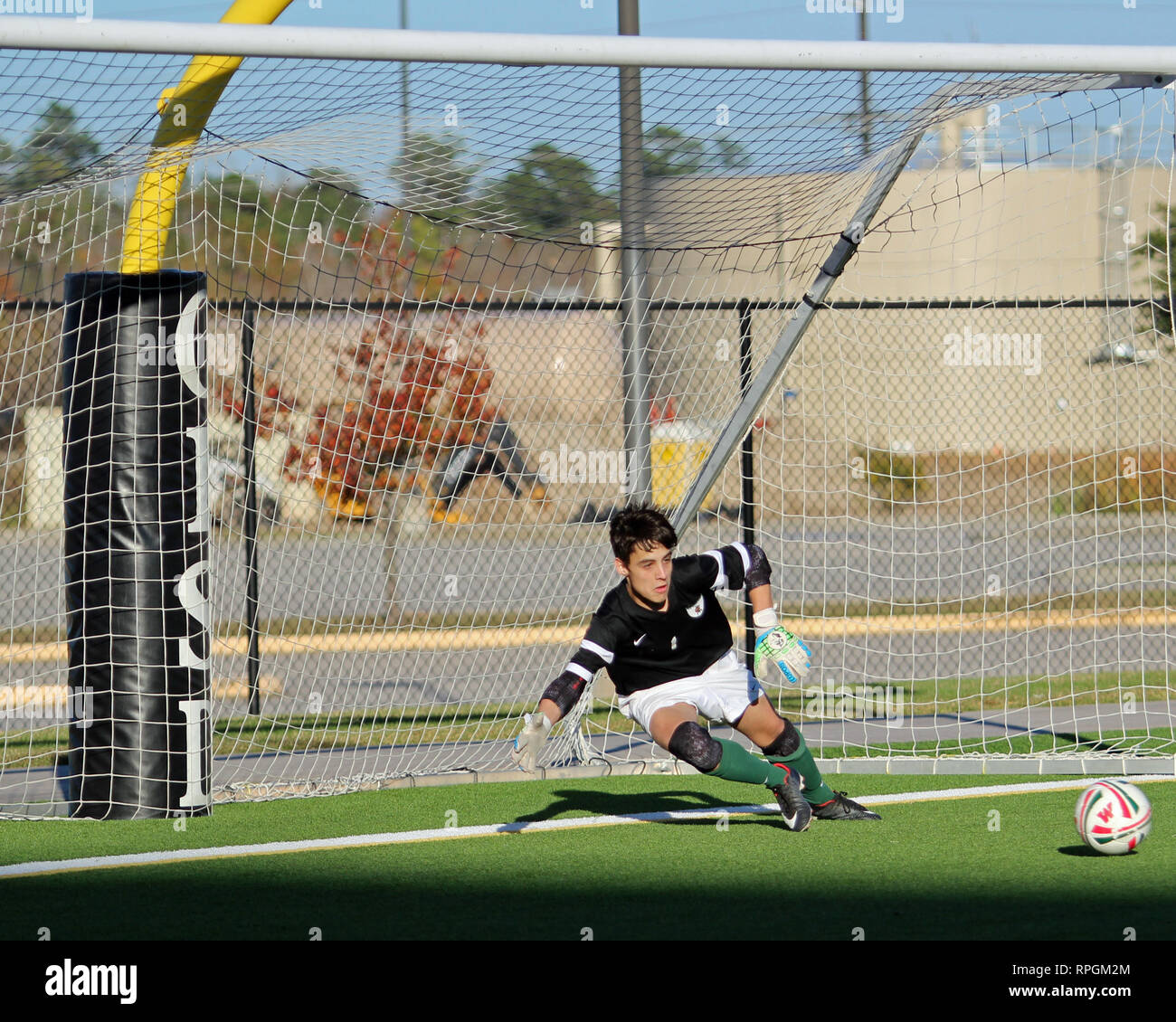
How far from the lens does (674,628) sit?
5797 millimetres

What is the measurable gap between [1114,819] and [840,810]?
50.0 inches

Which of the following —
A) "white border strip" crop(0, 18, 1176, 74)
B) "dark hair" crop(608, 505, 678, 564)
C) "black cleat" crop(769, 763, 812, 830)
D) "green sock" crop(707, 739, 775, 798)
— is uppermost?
"white border strip" crop(0, 18, 1176, 74)

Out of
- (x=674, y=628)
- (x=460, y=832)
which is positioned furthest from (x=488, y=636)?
(x=674, y=628)

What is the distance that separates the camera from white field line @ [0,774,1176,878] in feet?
18.0

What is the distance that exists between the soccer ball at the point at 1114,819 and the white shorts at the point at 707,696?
4.65ft

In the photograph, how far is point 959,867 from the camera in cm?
511

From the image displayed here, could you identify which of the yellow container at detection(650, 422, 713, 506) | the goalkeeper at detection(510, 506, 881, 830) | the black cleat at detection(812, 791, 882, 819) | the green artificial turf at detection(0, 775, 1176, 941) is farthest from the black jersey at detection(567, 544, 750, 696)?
the yellow container at detection(650, 422, 713, 506)

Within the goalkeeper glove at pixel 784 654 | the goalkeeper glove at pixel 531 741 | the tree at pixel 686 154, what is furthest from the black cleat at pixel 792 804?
the tree at pixel 686 154

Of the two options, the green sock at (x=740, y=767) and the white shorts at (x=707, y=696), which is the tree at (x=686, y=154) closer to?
the white shorts at (x=707, y=696)

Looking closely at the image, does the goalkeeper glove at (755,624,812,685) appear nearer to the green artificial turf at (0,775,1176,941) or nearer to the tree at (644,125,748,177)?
the green artificial turf at (0,775,1176,941)

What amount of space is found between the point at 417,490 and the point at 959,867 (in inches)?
259

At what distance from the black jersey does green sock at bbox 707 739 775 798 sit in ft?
1.24

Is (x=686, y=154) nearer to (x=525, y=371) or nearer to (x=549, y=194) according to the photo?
(x=549, y=194)

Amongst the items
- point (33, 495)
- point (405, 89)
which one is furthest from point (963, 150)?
point (33, 495)
